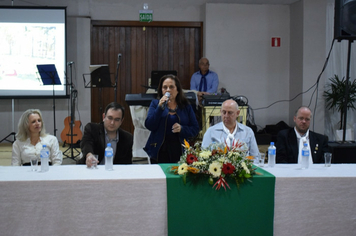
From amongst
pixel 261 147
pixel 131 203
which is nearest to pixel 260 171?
pixel 131 203

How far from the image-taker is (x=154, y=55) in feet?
25.0

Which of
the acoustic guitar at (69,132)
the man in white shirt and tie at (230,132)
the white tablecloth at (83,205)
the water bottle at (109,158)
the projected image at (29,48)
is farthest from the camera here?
the projected image at (29,48)

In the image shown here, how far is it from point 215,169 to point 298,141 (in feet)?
4.86

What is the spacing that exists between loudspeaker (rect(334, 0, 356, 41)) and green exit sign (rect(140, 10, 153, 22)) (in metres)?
4.14

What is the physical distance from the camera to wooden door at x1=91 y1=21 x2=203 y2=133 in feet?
24.5

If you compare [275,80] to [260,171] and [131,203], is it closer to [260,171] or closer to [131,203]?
[260,171]

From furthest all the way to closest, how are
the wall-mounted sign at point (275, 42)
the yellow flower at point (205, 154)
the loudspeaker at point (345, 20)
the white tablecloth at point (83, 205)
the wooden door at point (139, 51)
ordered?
the wall-mounted sign at point (275, 42), the wooden door at point (139, 51), the loudspeaker at point (345, 20), the yellow flower at point (205, 154), the white tablecloth at point (83, 205)

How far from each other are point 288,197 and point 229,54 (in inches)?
221

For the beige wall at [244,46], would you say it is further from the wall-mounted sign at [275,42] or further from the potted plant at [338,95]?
the potted plant at [338,95]

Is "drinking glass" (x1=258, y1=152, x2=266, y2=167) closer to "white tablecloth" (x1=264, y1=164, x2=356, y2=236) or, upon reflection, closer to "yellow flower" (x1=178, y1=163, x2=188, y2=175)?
"white tablecloth" (x1=264, y1=164, x2=356, y2=236)

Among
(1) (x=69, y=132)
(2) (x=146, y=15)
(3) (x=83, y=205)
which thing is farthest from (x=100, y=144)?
(2) (x=146, y=15)

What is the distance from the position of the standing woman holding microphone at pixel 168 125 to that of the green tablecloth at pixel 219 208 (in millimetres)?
1109

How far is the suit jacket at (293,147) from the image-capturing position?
330cm

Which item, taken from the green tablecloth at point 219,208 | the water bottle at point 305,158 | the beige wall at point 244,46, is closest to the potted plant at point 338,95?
the beige wall at point 244,46
